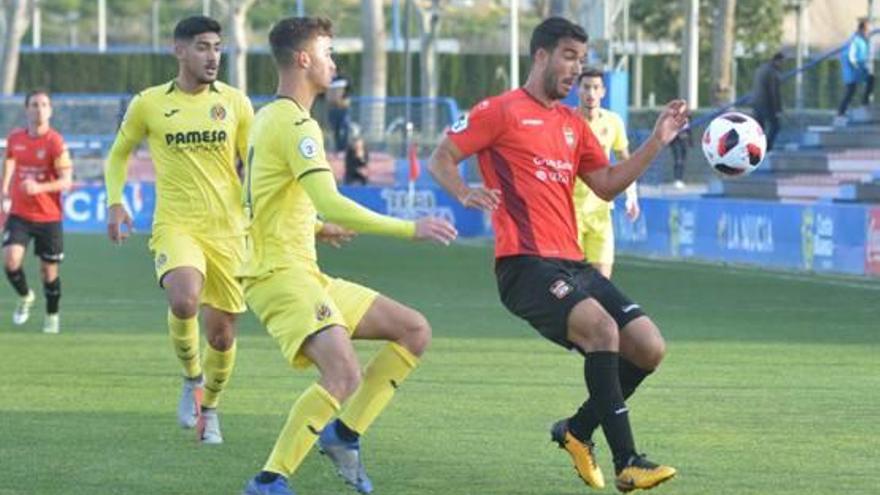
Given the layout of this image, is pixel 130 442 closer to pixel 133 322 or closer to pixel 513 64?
pixel 133 322

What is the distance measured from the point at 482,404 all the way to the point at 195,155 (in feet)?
8.06

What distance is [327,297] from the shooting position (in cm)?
963

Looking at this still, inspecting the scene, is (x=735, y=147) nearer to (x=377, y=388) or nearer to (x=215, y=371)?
(x=377, y=388)

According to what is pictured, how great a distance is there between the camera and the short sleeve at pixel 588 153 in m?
10.5

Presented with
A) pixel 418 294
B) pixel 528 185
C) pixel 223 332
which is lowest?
pixel 418 294

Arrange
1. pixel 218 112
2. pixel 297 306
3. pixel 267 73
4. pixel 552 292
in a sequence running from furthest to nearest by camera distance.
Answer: pixel 267 73
pixel 218 112
pixel 552 292
pixel 297 306

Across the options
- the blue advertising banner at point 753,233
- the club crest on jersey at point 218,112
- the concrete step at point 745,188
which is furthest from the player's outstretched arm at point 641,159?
the concrete step at point 745,188

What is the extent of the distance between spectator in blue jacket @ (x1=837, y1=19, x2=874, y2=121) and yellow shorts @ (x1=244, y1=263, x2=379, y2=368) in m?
Answer: 26.9

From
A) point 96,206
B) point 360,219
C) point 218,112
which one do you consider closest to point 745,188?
point 96,206

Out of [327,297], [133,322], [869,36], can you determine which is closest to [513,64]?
[869,36]

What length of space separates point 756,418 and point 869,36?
24.8m

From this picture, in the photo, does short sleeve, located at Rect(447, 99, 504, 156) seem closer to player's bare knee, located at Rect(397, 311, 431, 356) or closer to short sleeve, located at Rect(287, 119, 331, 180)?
player's bare knee, located at Rect(397, 311, 431, 356)

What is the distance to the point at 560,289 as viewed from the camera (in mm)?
10016

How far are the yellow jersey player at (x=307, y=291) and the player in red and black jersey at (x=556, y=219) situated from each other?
1.99 ft
